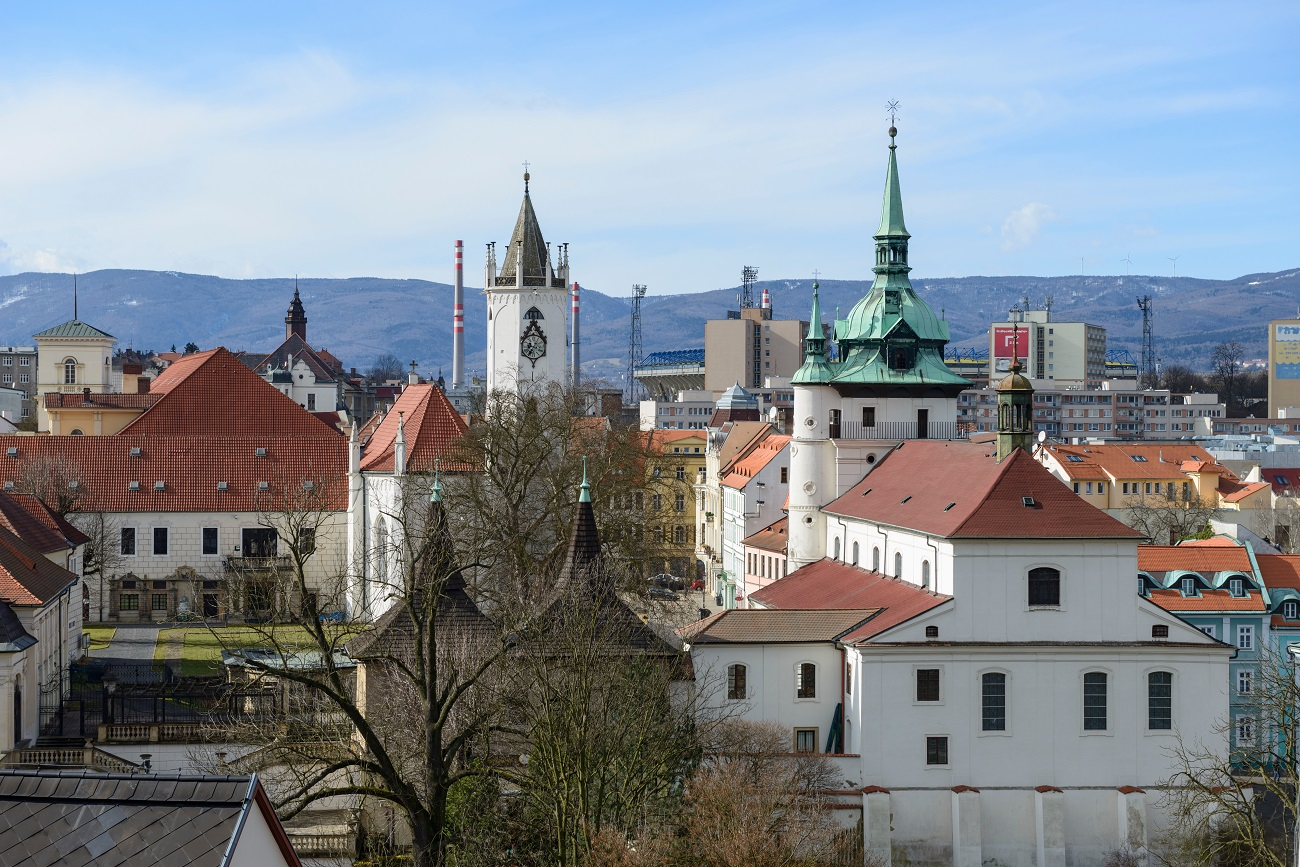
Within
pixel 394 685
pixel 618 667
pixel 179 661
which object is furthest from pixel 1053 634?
pixel 179 661

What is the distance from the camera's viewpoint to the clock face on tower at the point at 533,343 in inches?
3086

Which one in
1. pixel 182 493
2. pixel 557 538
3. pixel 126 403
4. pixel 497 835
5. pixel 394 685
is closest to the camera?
pixel 497 835

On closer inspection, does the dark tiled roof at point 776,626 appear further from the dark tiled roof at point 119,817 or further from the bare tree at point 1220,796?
the dark tiled roof at point 119,817

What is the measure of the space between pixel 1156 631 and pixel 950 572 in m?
5.64

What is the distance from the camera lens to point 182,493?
253 feet

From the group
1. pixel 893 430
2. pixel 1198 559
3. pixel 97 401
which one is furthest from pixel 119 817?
pixel 97 401

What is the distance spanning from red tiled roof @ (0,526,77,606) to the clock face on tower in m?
26.5

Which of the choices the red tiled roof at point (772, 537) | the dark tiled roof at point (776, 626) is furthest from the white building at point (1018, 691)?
the red tiled roof at point (772, 537)

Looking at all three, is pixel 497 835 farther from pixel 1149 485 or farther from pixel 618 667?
pixel 1149 485

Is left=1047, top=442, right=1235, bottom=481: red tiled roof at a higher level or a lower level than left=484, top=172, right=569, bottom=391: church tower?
lower

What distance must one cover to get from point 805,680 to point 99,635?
1295 inches

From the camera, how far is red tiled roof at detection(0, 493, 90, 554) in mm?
58250

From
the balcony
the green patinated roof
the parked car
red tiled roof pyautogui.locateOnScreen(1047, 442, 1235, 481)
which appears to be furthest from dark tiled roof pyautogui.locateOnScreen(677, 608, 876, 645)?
the green patinated roof

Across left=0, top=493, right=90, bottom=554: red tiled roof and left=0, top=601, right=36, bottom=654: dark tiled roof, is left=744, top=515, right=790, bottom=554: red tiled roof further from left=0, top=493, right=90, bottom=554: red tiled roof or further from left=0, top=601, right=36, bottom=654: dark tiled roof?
left=0, top=601, right=36, bottom=654: dark tiled roof
